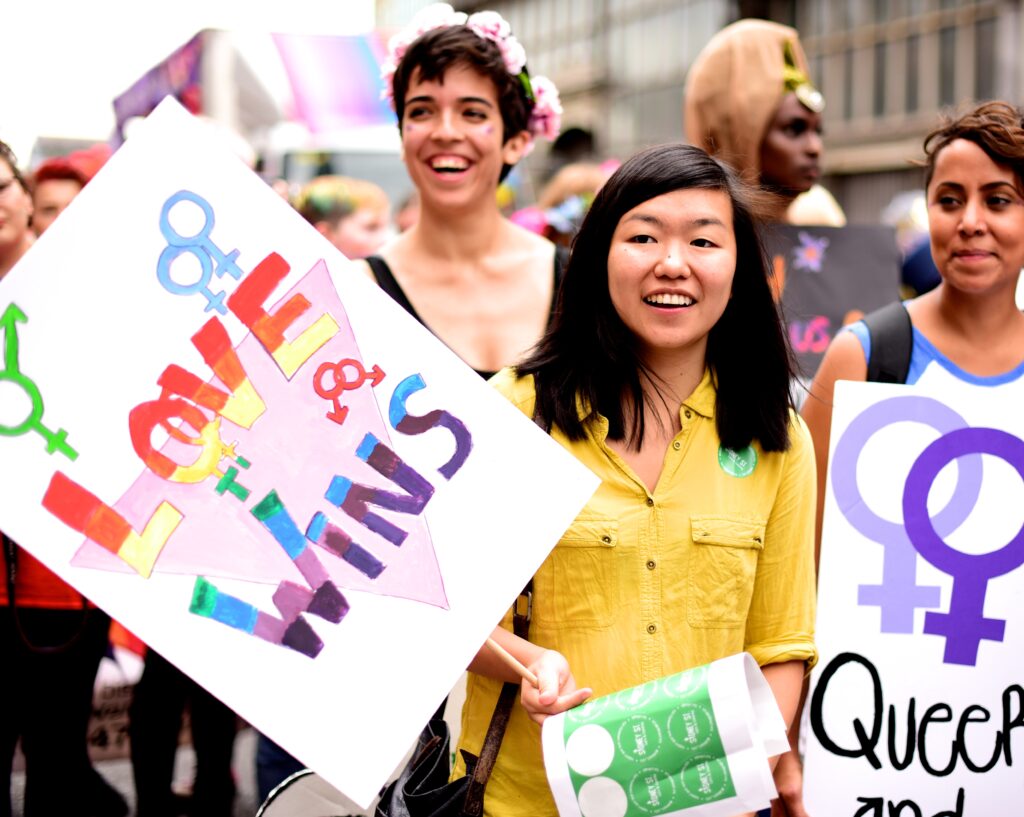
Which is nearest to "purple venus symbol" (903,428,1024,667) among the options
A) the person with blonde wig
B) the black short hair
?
the person with blonde wig

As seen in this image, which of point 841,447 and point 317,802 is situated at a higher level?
point 841,447

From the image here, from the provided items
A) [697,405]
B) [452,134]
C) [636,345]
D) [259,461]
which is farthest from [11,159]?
[697,405]

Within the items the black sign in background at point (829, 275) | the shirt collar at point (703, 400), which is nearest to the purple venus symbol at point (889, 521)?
the shirt collar at point (703, 400)

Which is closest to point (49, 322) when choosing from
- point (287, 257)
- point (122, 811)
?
point (287, 257)

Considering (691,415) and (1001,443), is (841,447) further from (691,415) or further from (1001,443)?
(691,415)

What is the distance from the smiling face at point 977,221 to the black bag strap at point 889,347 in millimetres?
144

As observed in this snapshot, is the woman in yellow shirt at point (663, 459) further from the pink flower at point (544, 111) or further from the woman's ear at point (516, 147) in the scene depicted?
the pink flower at point (544, 111)

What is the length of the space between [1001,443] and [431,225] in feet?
4.99

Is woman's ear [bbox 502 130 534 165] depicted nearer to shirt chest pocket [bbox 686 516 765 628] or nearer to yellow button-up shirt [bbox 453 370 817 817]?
yellow button-up shirt [bbox 453 370 817 817]

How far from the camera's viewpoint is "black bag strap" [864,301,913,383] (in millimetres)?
2516

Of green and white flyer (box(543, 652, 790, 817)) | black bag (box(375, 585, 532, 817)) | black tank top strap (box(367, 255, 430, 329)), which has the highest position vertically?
black tank top strap (box(367, 255, 430, 329))

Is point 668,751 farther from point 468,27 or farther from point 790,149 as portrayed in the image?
point 790,149

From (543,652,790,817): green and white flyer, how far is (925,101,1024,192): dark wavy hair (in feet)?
4.50

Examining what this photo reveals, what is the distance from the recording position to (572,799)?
1.65 m
